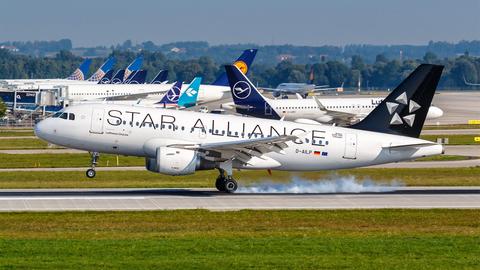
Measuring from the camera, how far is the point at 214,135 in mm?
49938

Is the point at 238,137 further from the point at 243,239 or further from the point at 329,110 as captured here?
the point at 329,110

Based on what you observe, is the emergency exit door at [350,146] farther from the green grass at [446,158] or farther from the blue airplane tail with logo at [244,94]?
the blue airplane tail with logo at [244,94]

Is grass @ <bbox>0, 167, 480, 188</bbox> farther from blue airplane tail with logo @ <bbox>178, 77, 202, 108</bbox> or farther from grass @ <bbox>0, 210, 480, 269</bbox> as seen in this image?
blue airplane tail with logo @ <bbox>178, 77, 202, 108</bbox>

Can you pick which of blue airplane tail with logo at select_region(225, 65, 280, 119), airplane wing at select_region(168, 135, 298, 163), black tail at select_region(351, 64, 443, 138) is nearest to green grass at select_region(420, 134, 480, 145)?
blue airplane tail with logo at select_region(225, 65, 280, 119)

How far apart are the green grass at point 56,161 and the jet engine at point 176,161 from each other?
24.2 m

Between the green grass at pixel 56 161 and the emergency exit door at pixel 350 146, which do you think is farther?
the green grass at pixel 56 161

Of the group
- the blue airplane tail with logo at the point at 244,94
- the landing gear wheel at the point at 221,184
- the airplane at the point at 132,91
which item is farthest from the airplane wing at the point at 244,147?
the airplane at the point at 132,91

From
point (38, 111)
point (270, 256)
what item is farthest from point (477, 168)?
point (38, 111)

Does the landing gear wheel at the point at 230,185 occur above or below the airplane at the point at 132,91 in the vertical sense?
above

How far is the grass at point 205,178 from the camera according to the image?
54562 millimetres

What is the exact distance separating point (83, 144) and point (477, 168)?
26.1 metres

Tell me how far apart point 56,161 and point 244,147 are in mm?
29663

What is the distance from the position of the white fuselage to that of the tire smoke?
1.19 m

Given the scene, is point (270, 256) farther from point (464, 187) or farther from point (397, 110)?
point (464, 187)
